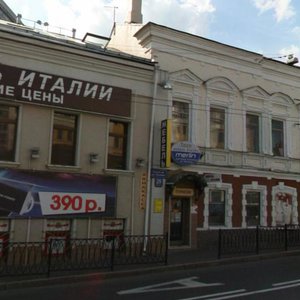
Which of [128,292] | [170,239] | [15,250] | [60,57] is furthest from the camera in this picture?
[170,239]

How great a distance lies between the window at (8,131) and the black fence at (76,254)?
3174mm

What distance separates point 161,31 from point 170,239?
8427 millimetres

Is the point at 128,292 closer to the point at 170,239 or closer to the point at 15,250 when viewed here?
the point at 15,250

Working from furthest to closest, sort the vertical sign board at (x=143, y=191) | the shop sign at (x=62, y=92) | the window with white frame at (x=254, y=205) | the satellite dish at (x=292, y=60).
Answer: the satellite dish at (x=292, y=60) < the window with white frame at (x=254, y=205) < the vertical sign board at (x=143, y=191) < the shop sign at (x=62, y=92)

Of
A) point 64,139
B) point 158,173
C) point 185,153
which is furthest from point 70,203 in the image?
point 185,153

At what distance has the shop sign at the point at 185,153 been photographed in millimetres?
17594

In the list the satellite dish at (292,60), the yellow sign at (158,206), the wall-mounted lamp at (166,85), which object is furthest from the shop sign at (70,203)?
the satellite dish at (292,60)

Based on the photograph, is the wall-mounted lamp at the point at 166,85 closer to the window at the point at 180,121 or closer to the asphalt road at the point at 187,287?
the window at the point at 180,121

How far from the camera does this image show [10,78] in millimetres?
14078

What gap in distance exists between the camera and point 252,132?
817 inches

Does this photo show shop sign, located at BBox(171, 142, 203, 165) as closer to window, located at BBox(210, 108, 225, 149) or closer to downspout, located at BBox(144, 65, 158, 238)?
downspout, located at BBox(144, 65, 158, 238)

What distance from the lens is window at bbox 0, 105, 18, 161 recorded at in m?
14.3

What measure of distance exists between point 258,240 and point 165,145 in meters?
4.87

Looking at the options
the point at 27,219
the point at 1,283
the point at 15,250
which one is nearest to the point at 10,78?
the point at 27,219
